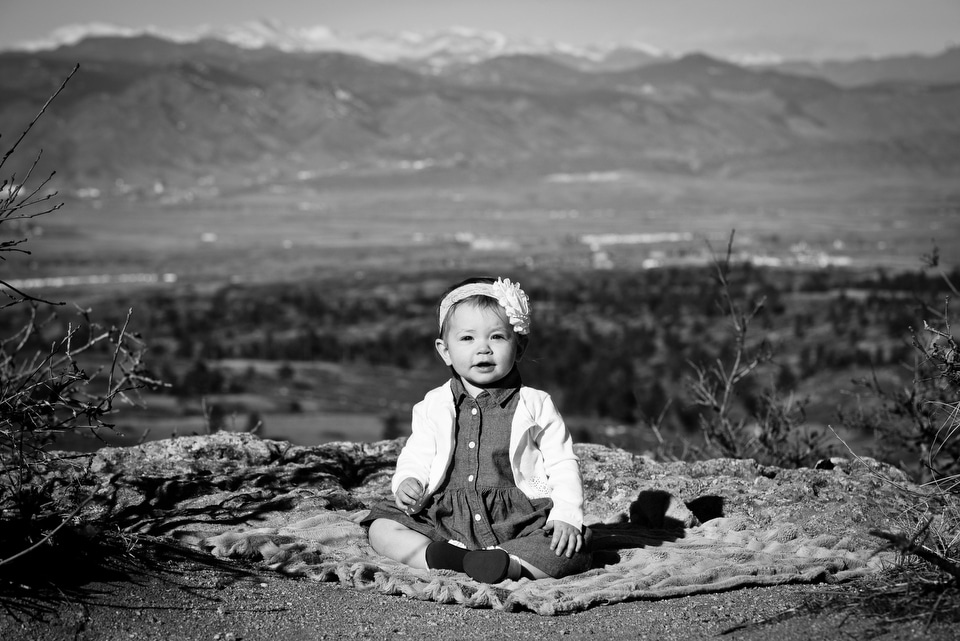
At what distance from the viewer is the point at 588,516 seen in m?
5.74

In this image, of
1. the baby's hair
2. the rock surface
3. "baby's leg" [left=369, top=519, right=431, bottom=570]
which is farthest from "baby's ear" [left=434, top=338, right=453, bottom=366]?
the rock surface

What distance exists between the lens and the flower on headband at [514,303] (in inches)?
182

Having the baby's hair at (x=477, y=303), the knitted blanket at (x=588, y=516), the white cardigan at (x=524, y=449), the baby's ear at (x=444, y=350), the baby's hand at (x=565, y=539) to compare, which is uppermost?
the baby's hair at (x=477, y=303)

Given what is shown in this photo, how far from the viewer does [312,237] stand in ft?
402

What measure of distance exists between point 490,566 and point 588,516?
1472 millimetres

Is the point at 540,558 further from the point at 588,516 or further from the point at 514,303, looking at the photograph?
the point at 588,516

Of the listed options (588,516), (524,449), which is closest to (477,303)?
(524,449)

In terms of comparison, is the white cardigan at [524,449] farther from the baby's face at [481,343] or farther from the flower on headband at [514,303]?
the flower on headband at [514,303]

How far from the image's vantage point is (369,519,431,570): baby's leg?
468 cm

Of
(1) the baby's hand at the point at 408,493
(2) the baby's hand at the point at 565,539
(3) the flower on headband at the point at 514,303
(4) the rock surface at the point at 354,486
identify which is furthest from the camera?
(4) the rock surface at the point at 354,486

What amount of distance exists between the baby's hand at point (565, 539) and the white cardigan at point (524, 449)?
0.33 ft

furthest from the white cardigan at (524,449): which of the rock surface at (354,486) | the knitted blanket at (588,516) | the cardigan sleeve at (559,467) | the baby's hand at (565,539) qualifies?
the rock surface at (354,486)

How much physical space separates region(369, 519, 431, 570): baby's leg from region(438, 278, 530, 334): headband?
3.08 feet

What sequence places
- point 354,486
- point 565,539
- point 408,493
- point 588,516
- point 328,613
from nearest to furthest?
point 328,613 < point 565,539 < point 408,493 < point 588,516 < point 354,486
